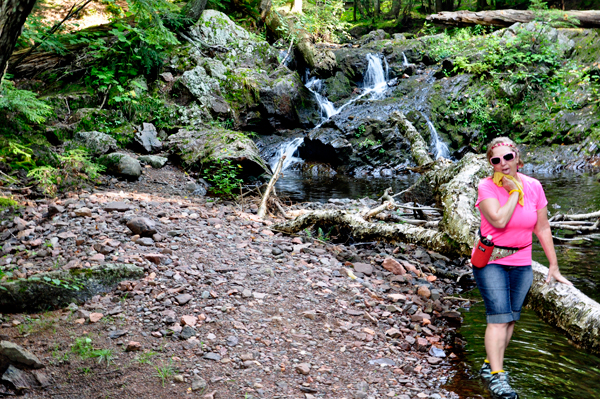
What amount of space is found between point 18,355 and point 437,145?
15143 millimetres

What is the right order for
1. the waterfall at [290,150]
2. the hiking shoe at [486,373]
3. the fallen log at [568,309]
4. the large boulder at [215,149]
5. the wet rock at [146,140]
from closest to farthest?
the fallen log at [568,309]
the hiking shoe at [486,373]
the large boulder at [215,149]
the wet rock at [146,140]
the waterfall at [290,150]

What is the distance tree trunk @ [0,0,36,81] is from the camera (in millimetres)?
1952

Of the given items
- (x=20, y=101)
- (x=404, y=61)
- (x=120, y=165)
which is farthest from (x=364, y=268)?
(x=404, y=61)

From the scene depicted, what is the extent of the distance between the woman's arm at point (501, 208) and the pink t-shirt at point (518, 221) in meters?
0.05

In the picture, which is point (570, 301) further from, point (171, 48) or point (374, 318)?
point (171, 48)

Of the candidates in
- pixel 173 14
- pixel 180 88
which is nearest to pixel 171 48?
pixel 173 14

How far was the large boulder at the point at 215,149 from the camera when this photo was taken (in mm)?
8492

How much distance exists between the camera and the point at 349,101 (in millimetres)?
17516

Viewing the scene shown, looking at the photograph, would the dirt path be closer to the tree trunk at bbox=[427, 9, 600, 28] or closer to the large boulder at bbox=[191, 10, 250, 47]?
the large boulder at bbox=[191, 10, 250, 47]

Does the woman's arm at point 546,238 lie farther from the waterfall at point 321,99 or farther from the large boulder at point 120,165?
the waterfall at point 321,99

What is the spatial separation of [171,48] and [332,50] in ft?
32.2

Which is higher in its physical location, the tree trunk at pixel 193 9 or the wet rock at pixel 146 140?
the tree trunk at pixel 193 9

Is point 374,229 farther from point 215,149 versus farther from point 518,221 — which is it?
point 215,149

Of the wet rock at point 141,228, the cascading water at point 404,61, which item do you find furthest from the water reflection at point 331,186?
the cascading water at point 404,61
